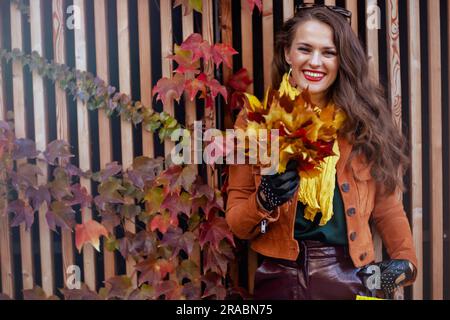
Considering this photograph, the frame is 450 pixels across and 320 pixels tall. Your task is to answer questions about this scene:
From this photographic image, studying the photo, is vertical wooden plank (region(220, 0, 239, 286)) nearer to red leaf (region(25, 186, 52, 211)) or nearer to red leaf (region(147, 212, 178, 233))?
red leaf (region(147, 212, 178, 233))

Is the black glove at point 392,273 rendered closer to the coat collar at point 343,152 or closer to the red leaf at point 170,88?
the coat collar at point 343,152

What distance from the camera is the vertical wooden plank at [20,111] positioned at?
90.7 inches

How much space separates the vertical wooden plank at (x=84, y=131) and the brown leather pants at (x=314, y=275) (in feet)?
2.67

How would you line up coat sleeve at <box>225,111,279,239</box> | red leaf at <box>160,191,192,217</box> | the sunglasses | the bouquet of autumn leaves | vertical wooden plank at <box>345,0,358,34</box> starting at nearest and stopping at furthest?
the bouquet of autumn leaves, coat sleeve at <box>225,111,279,239</box>, the sunglasses, red leaf at <box>160,191,192,217</box>, vertical wooden plank at <box>345,0,358,34</box>

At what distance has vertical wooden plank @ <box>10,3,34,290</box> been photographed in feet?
7.55

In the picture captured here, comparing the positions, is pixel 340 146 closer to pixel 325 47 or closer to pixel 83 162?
pixel 325 47

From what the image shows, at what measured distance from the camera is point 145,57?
2330 mm

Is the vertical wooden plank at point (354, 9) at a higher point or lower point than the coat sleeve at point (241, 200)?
higher

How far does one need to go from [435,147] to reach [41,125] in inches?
70.1

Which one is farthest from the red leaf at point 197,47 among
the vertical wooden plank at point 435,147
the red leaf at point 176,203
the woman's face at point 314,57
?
the vertical wooden plank at point 435,147

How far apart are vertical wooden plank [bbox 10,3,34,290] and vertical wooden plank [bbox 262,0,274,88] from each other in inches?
42.2

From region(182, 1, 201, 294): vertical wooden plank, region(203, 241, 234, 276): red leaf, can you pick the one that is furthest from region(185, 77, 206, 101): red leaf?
region(203, 241, 234, 276): red leaf

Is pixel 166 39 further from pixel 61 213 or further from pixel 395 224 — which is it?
pixel 395 224
